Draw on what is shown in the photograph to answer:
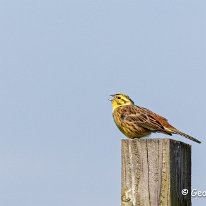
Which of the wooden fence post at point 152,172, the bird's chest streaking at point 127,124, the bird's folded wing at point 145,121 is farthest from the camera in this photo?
the bird's chest streaking at point 127,124

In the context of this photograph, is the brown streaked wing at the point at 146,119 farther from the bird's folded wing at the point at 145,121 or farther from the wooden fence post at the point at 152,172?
the wooden fence post at the point at 152,172

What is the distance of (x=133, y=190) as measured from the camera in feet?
12.8

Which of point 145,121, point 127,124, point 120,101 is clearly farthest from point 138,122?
point 120,101

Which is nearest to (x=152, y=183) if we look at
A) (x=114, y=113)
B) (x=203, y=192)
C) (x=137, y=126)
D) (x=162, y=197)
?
(x=162, y=197)

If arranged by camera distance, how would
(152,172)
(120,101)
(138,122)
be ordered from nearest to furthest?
(152,172) < (138,122) < (120,101)

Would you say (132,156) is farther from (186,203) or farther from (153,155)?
(186,203)

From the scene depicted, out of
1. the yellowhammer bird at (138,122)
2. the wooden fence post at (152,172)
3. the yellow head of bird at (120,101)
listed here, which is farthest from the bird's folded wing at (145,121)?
the wooden fence post at (152,172)

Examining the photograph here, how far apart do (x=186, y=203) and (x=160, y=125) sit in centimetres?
397

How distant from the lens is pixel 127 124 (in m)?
8.31

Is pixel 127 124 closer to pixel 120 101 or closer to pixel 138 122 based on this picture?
pixel 138 122

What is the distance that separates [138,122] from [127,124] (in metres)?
0.29

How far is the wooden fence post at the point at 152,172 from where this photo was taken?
3.83 m

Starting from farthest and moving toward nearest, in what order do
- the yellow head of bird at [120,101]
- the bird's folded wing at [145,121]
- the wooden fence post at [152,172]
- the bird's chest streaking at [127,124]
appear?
the yellow head of bird at [120,101], the bird's chest streaking at [127,124], the bird's folded wing at [145,121], the wooden fence post at [152,172]

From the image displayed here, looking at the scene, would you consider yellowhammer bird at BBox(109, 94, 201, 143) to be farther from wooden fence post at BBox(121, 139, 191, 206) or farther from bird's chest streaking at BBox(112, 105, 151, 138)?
wooden fence post at BBox(121, 139, 191, 206)
